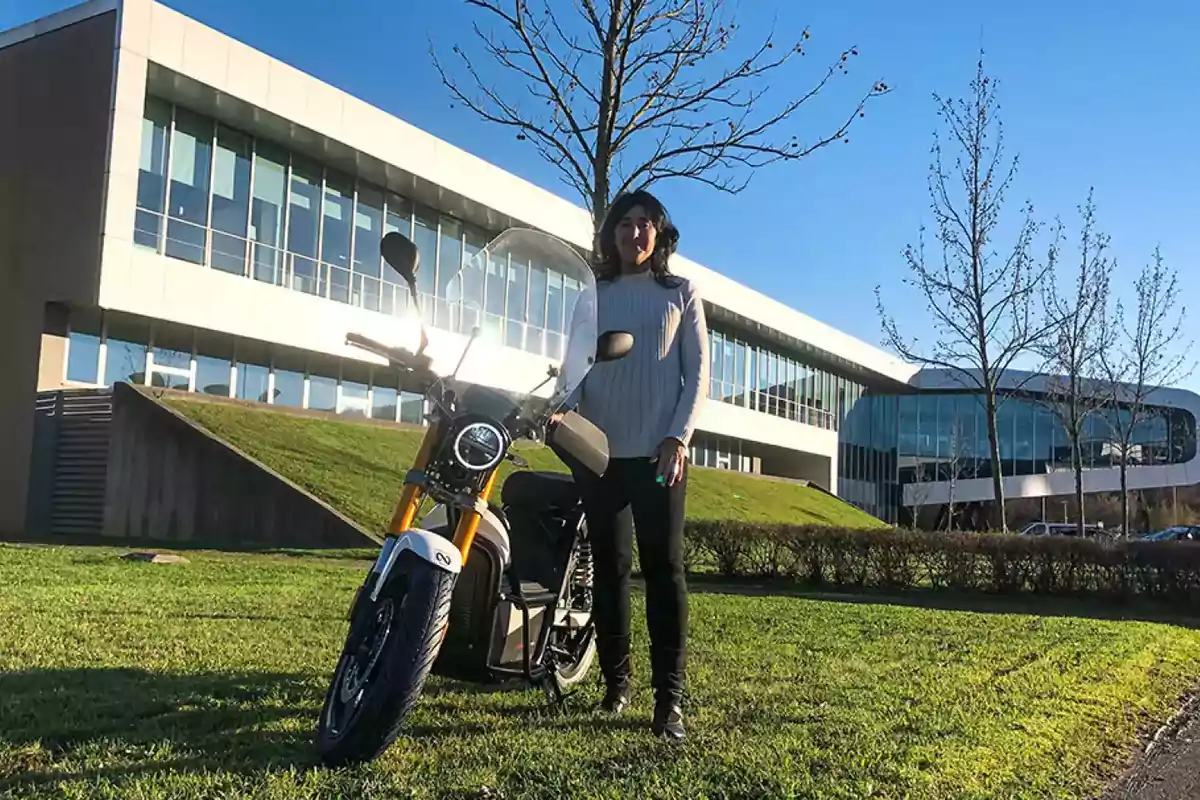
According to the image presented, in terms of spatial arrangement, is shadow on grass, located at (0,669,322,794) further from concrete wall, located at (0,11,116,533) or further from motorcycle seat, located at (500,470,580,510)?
concrete wall, located at (0,11,116,533)

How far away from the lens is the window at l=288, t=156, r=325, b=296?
24906 mm

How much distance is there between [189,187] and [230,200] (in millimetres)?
1110

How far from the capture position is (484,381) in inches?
145

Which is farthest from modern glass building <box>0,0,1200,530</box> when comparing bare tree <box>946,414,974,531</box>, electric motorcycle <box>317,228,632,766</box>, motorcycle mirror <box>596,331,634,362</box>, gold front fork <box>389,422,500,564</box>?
bare tree <box>946,414,974,531</box>

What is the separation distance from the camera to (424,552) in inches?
125

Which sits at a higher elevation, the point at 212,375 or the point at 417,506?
the point at 212,375

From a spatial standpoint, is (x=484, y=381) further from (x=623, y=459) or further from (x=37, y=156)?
(x=37, y=156)

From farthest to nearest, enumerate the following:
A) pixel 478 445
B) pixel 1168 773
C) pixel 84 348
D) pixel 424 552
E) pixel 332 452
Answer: pixel 84 348
pixel 332 452
pixel 1168 773
pixel 478 445
pixel 424 552

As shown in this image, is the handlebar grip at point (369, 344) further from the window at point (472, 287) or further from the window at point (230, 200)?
the window at point (230, 200)

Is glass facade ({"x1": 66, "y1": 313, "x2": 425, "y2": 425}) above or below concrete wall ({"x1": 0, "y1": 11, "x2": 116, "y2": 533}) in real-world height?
below

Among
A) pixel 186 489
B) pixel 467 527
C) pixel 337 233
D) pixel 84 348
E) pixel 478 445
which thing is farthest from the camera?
pixel 337 233

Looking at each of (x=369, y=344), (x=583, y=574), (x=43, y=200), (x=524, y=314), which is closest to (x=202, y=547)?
(x=43, y=200)

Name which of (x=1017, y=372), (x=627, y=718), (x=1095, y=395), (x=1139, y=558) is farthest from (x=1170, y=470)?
(x=627, y=718)

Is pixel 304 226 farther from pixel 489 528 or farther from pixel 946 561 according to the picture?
pixel 489 528
